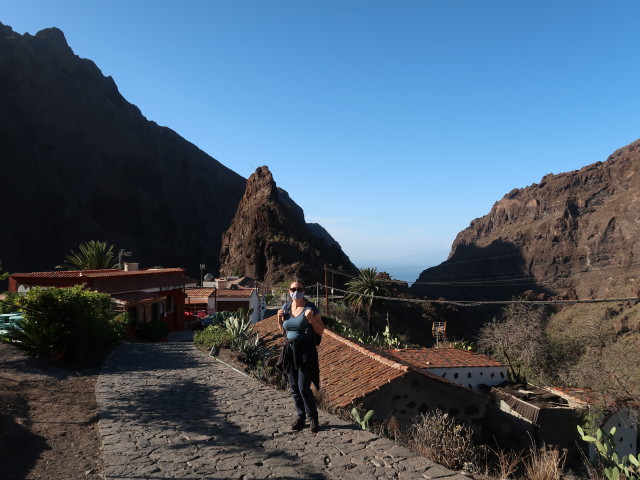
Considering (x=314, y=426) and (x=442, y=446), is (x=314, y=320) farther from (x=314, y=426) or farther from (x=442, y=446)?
(x=442, y=446)

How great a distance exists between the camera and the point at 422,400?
11766 mm

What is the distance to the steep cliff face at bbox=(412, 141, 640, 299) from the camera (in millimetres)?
107625

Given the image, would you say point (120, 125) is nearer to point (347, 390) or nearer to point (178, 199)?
point (178, 199)

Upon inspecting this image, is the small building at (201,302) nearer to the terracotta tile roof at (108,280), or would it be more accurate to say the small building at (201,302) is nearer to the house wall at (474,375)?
the terracotta tile roof at (108,280)

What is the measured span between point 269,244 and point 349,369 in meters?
63.9

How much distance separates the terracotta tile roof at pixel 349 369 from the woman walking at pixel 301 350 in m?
2.74

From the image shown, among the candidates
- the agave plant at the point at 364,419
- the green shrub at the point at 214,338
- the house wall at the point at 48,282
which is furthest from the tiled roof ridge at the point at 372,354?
the house wall at the point at 48,282

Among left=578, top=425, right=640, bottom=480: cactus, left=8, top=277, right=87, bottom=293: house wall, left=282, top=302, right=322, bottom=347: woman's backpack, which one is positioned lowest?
left=578, top=425, right=640, bottom=480: cactus

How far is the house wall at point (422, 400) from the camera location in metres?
11.0

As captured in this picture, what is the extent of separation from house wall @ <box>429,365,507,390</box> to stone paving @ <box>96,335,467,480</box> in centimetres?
1114

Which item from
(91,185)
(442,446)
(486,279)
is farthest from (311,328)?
(486,279)

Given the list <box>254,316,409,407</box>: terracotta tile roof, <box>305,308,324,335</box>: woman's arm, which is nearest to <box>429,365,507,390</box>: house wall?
<box>254,316,409,407</box>: terracotta tile roof

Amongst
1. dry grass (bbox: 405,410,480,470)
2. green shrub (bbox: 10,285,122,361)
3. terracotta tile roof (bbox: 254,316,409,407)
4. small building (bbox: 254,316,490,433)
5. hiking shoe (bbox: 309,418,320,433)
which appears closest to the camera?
dry grass (bbox: 405,410,480,470)

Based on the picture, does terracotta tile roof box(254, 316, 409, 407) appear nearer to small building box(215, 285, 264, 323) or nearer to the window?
the window
